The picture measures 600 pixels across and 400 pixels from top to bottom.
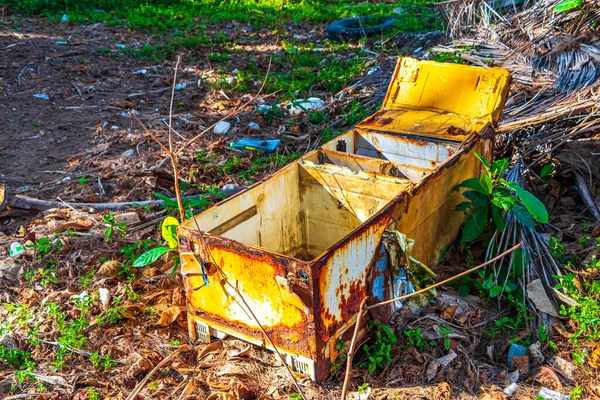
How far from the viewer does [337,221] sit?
14.4 ft

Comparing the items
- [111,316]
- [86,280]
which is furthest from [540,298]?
[86,280]

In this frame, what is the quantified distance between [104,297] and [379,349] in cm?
187

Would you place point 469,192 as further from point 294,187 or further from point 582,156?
point 582,156

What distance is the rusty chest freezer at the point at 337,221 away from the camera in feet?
11.1

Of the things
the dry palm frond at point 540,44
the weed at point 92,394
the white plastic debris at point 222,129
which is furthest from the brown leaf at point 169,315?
the dry palm frond at point 540,44

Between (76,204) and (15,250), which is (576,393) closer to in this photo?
(15,250)

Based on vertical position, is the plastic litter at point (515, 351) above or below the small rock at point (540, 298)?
below

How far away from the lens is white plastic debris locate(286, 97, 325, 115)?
7.50m

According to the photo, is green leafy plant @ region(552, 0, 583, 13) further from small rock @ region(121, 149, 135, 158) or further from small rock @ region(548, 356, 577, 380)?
small rock @ region(121, 149, 135, 158)

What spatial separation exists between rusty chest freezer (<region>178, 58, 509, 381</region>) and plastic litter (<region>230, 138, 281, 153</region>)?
1588 millimetres

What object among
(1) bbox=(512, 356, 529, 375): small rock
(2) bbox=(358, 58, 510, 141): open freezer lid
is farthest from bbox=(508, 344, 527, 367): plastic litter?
(2) bbox=(358, 58, 510, 141): open freezer lid

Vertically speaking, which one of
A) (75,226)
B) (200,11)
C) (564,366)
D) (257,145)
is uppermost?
(200,11)

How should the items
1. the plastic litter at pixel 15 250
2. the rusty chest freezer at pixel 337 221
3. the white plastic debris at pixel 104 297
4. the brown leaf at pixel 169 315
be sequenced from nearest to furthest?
the rusty chest freezer at pixel 337 221 → the brown leaf at pixel 169 315 → the white plastic debris at pixel 104 297 → the plastic litter at pixel 15 250

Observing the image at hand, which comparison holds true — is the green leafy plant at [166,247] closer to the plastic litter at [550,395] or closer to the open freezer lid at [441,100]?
the open freezer lid at [441,100]
